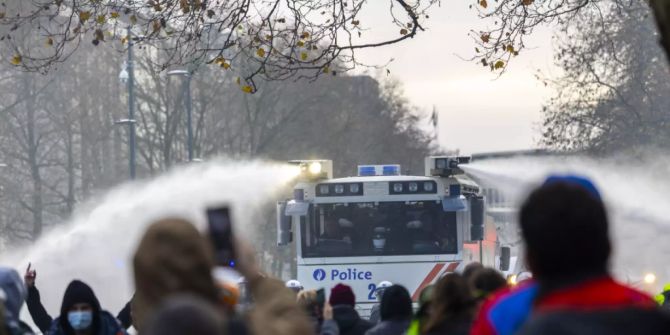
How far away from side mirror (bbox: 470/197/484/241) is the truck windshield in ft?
0.87

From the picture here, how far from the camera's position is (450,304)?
6.48 meters

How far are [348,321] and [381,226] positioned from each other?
30.8 feet

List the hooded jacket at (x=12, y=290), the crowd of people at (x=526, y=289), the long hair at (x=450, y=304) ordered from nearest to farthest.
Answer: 1. the crowd of people at (x=526, y=289)
2. the hooded jacket at (x=12, y=290)
3. the long hair at (x=450, y=304)

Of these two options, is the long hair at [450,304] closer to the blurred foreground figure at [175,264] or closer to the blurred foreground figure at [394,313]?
the blurred foreground figure at [394,313]

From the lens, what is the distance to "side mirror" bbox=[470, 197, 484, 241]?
18344 millimetres

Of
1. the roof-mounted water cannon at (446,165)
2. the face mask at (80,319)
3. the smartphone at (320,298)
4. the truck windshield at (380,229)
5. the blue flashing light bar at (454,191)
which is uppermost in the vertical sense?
the roof-mounted water cannon at (446,165)

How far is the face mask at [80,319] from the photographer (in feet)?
23.6

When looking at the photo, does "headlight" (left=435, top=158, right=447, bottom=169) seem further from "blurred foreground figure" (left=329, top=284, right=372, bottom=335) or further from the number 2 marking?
"blurred foreground figure" (left=329, top=284, right=372, bottom=335)

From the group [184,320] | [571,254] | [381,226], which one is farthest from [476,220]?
[184,320]

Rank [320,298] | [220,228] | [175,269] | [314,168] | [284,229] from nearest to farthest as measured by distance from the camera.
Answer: [175,269] < [220,228] < [320,298] < [284,229] < [314,168]

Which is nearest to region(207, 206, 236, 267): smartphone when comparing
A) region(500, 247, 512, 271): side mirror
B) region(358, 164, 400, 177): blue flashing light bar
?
region(358, 164, 400, 177): blue flashing light bar

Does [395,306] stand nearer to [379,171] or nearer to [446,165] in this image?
[446,165]

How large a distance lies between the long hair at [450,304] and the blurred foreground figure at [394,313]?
1904mm

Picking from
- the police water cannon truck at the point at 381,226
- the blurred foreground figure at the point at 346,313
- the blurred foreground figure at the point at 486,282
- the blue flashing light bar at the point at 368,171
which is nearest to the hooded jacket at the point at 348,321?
the blurred foreground figure at the point at 346,313
